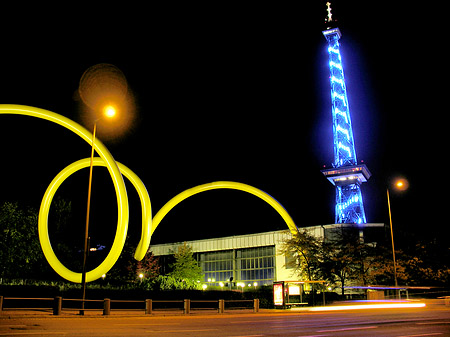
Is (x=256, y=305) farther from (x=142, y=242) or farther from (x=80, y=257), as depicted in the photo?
(x=80, y=257)

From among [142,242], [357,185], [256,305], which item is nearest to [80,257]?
[142,242]

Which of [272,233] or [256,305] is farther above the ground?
[272,233]

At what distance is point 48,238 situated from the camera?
1156 inches

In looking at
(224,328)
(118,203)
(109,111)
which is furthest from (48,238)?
(224,328)

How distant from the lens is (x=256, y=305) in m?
28.9

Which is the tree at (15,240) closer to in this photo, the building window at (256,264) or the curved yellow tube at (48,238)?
the curved yellow tube at (48,238)

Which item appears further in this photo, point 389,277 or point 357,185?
point 357,185

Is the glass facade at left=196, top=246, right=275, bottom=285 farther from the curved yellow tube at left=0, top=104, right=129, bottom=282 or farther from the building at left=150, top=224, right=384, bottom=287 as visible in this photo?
the curved yellow tube at left=0, top=104, right=129, bottom=282

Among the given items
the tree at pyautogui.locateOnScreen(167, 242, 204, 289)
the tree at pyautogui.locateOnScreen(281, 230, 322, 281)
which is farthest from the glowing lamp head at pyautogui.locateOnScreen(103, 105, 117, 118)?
the tree at pyautogui.locateOnScreen(167, 242, 204, 289)

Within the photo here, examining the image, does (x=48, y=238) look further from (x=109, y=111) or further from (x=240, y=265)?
(x=240, y=265)

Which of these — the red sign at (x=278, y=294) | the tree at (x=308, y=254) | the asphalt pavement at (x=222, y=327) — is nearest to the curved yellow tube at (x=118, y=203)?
the asphalt pavement at (x=222, y=327)

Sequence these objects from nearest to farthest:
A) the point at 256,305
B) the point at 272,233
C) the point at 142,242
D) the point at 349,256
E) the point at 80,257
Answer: the point at 256,305 → the point at 142,242 → the point at 349,256 → the point at 80,257 → the point at 272,233

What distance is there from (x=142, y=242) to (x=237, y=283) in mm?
Result: 42712

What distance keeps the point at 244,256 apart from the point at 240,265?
176 cm
